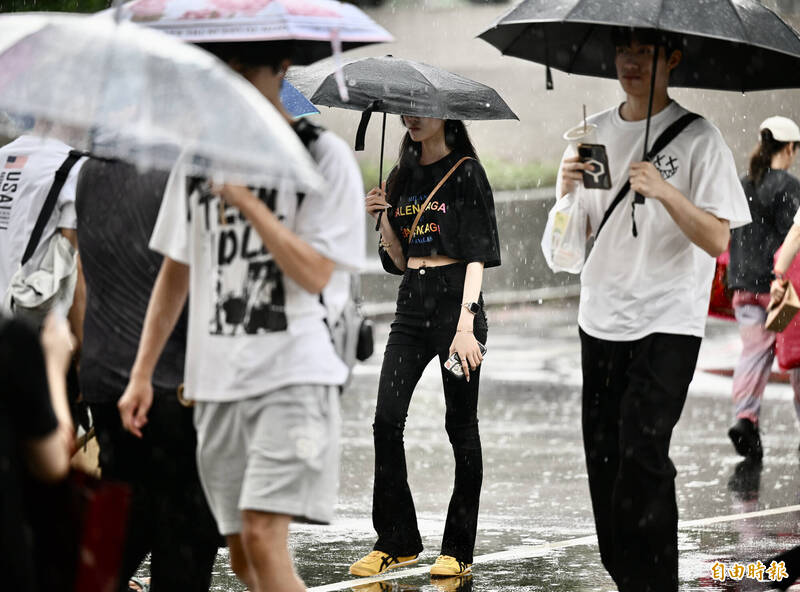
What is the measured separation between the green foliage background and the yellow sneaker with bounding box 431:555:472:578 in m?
14.1

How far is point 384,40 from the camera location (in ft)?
14.4

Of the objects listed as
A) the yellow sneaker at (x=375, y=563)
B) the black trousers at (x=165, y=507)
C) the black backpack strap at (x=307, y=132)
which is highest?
the black backpack strap at (x=307, y=132)

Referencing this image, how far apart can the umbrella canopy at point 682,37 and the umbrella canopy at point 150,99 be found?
2131 millimetres

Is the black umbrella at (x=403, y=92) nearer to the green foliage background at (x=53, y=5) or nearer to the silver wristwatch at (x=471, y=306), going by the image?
the silver wristwatch at (x=471, y=306)

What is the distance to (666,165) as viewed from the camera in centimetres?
553

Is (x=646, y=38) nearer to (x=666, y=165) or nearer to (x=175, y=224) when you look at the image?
(x=666, y=165)

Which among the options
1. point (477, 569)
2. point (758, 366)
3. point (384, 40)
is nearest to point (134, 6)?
point (384, 40)

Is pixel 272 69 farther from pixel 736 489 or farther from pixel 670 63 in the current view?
pixel 736 489

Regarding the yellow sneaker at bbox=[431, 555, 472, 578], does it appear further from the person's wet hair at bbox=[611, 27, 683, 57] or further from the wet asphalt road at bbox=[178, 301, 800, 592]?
the person's wet hair at bbox=[611, 27, 683, 57]

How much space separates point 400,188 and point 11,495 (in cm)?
392

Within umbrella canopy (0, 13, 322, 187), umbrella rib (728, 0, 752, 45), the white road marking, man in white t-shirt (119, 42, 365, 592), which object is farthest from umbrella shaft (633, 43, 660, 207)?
umbrella canopy (0, 13, 322, 187)

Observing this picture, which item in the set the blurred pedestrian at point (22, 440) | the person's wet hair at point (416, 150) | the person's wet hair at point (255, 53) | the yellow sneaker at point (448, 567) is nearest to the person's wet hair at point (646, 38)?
the person's wet hair at point (416, 150)

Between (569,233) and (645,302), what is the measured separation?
479 mm

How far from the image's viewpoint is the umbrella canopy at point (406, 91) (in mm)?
6578
